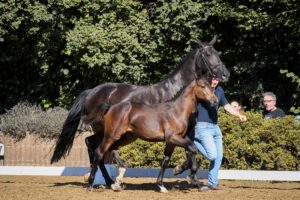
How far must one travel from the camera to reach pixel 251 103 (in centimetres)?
1936

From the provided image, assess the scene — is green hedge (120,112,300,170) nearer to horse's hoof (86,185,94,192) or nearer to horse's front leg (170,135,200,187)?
horse's front leg (170,135,200,187)

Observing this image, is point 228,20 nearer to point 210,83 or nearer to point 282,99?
point 282,99

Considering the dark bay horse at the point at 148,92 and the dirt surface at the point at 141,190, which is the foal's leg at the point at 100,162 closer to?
the dark bay horse at the point at 148,92

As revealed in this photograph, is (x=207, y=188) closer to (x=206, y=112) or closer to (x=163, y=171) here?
(x=163, y=171)

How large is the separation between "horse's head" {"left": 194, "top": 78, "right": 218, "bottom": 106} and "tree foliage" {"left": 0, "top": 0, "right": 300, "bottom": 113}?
8.31m

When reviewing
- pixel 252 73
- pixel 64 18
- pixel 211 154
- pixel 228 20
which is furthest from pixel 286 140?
pixel 64 18

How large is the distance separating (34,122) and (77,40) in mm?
3129

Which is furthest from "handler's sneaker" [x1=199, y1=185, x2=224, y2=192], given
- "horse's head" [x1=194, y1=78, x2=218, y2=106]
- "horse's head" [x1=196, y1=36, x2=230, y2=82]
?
"horse's head" [x1=196, y1=36, x2=230, y2=82]

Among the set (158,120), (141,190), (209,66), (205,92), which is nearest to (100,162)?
(141,190)

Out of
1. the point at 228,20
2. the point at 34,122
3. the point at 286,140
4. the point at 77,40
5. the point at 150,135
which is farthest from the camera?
the point at 228,20

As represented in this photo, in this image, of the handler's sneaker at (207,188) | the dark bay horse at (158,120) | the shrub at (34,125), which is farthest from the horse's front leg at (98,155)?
the shrub at (34,125)

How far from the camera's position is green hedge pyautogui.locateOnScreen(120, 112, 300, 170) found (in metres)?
13.0

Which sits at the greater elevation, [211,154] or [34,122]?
[211,154]

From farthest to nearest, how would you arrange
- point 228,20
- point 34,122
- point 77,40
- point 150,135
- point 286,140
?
point 228,20, point 77,40, point 34,122, point 286,140, point 150,135
